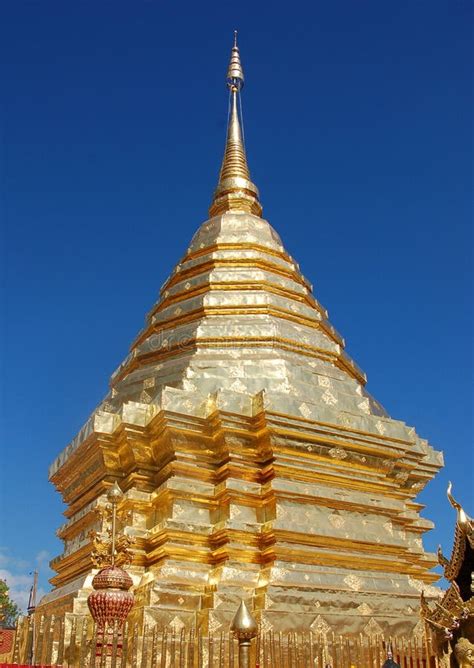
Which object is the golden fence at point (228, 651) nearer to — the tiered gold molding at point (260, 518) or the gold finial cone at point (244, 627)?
the tiered gold molding at point (260, 518)

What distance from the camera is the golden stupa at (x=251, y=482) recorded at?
9055 mm

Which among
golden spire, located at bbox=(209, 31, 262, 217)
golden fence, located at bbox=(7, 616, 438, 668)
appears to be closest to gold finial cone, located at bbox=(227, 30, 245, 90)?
golden spire, located at bbox=(209, 31, 262, 217)

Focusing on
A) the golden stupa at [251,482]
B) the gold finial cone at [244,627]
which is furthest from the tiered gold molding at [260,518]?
the gold finial cone at [244,627]

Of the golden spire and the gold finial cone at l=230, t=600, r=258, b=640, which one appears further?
the golden spire

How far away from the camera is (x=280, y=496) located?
9.65 m

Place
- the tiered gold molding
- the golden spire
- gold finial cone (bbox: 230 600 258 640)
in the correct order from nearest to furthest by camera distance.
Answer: gold finial cone (bbox: 230 600 258 640)
the tiered gold molding
the golden spire

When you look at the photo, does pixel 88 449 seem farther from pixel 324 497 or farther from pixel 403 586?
pixel 403 586

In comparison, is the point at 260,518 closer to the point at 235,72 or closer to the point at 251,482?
the point at 251,482

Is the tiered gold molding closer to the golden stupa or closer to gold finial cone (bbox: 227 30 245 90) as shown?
the golden stupa

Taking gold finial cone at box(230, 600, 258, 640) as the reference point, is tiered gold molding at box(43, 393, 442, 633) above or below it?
above

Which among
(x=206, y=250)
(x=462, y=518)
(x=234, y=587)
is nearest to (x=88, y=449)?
(x=234, y=587)

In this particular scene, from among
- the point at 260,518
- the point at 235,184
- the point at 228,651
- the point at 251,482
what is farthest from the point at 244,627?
the point at 235,184

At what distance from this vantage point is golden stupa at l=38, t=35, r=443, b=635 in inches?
356

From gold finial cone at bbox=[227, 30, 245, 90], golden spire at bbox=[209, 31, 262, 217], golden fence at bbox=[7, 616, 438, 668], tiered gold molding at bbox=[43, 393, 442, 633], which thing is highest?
gold finial cone at bbox=[227, 30, 245, 90]
